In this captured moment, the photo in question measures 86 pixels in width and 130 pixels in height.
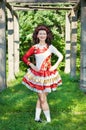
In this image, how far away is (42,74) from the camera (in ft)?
20.5

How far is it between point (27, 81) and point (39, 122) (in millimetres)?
762

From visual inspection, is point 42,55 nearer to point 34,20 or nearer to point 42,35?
point 42,35

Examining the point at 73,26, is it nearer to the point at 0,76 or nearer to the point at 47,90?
the point at 0,76

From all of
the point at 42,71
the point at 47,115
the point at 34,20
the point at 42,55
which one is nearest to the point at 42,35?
the point at 42,55

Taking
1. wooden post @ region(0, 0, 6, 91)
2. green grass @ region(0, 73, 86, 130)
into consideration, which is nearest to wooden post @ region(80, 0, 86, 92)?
green grass @ region(0, 73, 86, 130)

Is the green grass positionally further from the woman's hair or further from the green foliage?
the green foliage

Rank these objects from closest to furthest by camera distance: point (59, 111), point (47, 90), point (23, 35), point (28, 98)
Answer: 1. point (47, 90)
2. point (59, 111)
3. point (28, 98)
4. point (23, 35)

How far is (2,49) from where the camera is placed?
1005 cm

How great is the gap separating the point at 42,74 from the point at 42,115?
103 centimetres

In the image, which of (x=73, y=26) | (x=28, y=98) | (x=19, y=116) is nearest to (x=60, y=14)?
(x=73, y=26)

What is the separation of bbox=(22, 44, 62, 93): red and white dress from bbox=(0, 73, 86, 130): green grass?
663mm

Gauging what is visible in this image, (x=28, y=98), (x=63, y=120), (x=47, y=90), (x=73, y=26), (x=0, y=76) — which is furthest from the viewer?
(x=73, y=26)

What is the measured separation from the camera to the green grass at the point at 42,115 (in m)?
6.20

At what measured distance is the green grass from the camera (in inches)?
244
